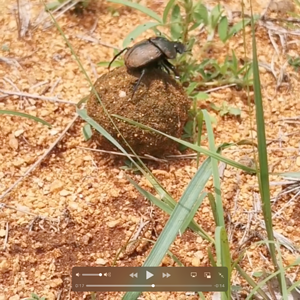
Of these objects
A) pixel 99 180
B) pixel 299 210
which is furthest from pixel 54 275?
pixel 299 210

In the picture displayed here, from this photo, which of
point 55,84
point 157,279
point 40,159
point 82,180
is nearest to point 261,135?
point 157,279

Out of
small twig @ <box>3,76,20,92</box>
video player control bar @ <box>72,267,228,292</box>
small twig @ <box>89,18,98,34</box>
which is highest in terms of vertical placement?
small twig @ <box>89,18,98,34</box>

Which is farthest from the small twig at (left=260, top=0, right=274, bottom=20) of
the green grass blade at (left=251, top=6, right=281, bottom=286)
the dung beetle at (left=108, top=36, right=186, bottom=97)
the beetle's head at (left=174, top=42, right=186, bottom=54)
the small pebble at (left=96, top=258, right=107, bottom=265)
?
the small pebble at (left=96, top=258, right=107, bottom=265)

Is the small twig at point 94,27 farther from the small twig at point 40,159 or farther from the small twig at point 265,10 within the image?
the small twig at point 265,10

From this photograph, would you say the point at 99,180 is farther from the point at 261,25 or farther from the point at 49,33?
the point at 261,25

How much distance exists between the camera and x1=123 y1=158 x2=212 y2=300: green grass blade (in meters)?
1.19

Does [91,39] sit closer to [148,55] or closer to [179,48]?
[179,48]

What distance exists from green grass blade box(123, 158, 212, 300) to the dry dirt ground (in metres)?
0.30

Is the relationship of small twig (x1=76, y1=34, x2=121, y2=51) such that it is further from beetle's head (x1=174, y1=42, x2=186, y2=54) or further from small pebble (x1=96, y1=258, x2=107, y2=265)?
small pebble (x1=96, y1=258, x2=107, y2=265)

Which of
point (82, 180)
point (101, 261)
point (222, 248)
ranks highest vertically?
point (222, 248)

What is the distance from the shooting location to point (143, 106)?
1.74 meters

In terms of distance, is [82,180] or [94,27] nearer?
[82,180]

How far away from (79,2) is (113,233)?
1.48 meters

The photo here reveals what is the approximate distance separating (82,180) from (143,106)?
1.25ft
